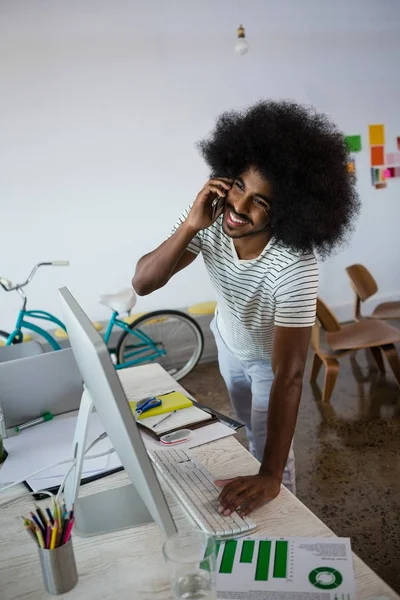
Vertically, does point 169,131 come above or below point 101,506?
above

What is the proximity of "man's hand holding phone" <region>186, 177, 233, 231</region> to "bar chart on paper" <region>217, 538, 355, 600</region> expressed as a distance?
86 cm

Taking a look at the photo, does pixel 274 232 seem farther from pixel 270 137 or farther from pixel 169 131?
pixel 169 131

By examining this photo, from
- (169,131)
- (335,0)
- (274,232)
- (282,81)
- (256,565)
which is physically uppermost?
(335,0)

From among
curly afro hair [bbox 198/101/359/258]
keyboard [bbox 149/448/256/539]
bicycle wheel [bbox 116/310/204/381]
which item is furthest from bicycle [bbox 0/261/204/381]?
keyboard [bbox 149/448/256/539]

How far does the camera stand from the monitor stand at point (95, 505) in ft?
4.00

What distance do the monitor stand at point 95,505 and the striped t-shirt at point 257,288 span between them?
602 mm

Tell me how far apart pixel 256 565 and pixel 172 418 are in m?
0.63

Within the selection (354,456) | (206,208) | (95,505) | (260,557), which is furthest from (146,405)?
(354,456)

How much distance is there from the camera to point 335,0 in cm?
483

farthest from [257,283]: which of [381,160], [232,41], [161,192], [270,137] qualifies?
[381,160]

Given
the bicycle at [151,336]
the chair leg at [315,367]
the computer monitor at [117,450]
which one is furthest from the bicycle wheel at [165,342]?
the computer monitor at [117,450]

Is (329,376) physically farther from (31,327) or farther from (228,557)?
(228,557)

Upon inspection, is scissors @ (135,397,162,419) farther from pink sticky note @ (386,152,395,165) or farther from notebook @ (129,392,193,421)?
pink sticky note @ (386,152,395,165)

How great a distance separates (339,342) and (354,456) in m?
0.90
